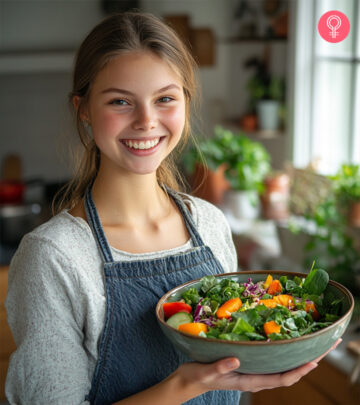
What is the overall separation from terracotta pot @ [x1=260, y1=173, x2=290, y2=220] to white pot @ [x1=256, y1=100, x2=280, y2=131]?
52 cm

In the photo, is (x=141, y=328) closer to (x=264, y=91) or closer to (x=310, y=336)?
(x=310, y=336)

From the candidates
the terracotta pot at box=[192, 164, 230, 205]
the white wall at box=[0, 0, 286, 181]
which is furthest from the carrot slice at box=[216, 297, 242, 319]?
the white wall at box=[0, 0, 286, 181]

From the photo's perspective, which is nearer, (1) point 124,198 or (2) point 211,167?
(1) point 124,198

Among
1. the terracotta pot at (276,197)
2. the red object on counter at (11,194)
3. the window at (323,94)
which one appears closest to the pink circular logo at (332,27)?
the window at (323,94)

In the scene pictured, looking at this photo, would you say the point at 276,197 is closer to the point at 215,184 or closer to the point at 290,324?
the point at 215,184

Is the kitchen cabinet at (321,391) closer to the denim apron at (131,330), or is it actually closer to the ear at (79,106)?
the denim apron at (131,330)

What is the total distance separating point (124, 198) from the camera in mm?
943

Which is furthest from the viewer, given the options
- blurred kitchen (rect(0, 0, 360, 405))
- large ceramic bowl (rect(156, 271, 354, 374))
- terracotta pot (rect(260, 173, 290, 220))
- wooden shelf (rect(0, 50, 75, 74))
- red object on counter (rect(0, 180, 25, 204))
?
wooden shelf (rect(0, 50, 75, 74))

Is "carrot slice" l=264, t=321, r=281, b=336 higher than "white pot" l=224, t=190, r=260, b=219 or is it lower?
higher

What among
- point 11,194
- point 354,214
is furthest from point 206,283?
point 11,194

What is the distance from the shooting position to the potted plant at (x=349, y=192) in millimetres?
2066

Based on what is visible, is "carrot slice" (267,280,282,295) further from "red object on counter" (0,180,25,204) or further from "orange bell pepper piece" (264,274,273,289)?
"red object on counter" (0,180,25,204)

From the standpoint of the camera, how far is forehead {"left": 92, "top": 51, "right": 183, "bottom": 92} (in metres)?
0.82

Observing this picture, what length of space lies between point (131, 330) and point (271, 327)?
9.7 inches
